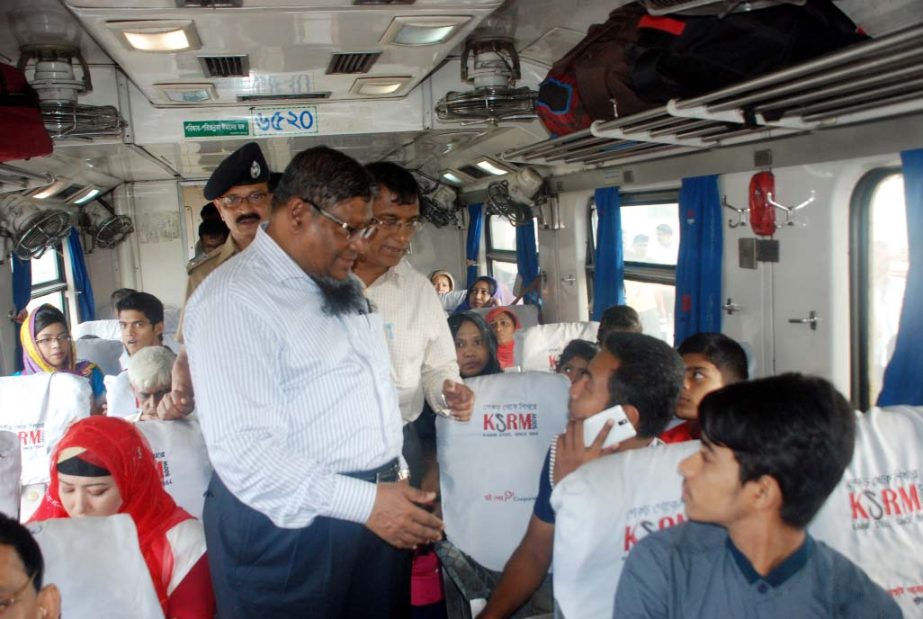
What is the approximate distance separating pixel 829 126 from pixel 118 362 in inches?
251

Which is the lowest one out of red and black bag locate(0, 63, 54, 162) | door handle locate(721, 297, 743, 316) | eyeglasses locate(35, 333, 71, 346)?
eyeglasses locate(35, 333, 71, 346)

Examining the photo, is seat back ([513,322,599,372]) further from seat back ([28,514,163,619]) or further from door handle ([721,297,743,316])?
seat back ([28,514,163,619])

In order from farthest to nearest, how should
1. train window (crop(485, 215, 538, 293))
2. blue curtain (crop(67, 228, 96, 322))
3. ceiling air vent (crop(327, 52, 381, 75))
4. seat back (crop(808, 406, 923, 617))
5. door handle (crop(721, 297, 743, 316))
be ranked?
train window (crop(485, 215, 538, 293)), blue curtain (crop(67, 228, 96, 322)), door handle (crop(721, 297, 743, 316)), ceiling air vent (crop(327, 52, 381, 75)), seat back (crop(808, 406, 923, 617))

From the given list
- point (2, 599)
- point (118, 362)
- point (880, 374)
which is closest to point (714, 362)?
point (880, 374)

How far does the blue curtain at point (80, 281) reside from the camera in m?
9.86

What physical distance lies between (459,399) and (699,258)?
8.23 ft

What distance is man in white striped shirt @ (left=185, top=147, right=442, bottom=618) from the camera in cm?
182

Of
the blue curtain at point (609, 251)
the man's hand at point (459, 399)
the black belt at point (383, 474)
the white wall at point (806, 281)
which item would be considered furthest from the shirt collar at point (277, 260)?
the blue curtain at point (609, 251)

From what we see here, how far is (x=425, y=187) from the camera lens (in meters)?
11.1

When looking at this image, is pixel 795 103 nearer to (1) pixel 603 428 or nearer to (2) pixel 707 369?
(2) pixel 707 369

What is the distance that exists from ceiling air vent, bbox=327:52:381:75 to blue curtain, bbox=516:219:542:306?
432 cm

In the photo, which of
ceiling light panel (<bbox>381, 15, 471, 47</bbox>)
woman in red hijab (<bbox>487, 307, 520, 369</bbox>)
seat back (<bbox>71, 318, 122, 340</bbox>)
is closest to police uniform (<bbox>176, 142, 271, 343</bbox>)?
ceiling light panel (<bbox>381, 15, 471, 47</bbox>)

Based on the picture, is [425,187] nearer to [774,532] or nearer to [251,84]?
[251,84]

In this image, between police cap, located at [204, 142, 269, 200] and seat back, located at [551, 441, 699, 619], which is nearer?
seat back, located at [551, 441, 699, 619]
